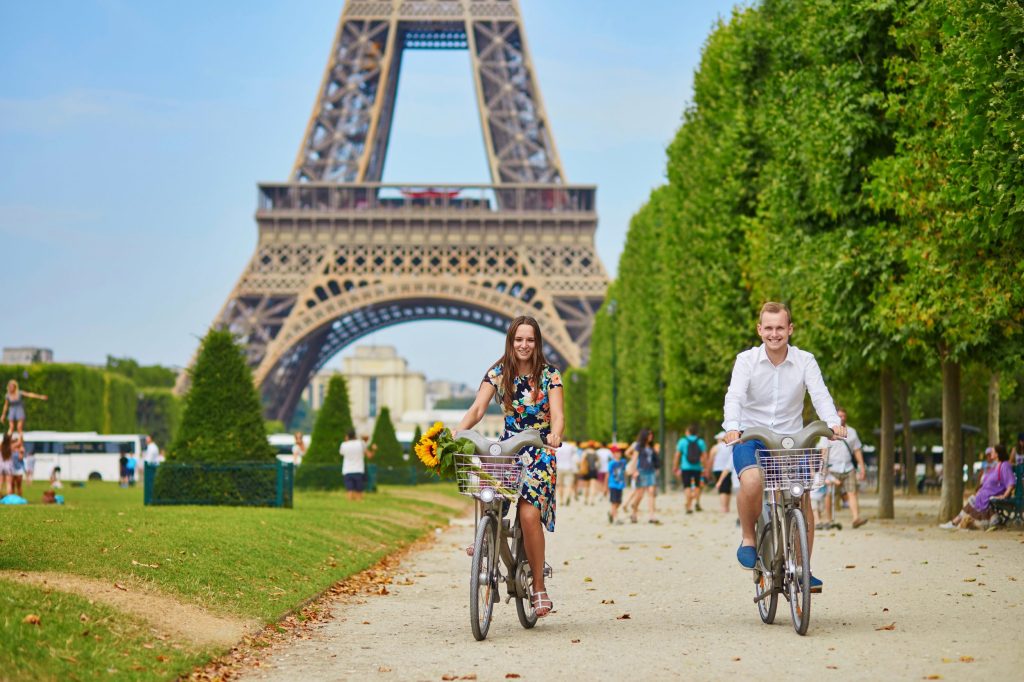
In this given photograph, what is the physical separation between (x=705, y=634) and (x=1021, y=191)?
6.22 meters

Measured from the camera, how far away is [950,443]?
20.1 metres

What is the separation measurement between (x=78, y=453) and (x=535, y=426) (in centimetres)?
5457

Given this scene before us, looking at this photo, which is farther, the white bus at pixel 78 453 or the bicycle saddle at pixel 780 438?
the white bus at pixel 78 453

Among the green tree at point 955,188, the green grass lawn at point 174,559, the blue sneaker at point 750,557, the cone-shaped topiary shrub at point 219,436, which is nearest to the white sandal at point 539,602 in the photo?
the blue sneaker at point 750,557

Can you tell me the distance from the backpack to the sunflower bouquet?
19808mm

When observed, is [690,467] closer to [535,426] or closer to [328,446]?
[328,446]

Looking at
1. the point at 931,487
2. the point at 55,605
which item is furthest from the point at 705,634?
the point at 931,487

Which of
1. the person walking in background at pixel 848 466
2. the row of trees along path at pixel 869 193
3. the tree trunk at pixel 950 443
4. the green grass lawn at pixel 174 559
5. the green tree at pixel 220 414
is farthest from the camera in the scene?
the green tree at pixel 220 414

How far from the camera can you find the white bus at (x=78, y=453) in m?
58.5

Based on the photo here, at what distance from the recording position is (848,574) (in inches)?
502

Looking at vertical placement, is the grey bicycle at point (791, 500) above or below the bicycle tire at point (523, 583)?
above

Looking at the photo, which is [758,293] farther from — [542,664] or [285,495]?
[542,664]

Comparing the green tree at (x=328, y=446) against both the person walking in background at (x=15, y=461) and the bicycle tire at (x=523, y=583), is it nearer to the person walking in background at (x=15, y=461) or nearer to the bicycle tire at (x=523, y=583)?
the person walking in background at (x=15, y=461)

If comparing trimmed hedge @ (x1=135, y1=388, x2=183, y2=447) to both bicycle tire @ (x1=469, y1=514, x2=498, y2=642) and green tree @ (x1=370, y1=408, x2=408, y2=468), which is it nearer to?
green tree @ (x1=370, y1=408, x2=408, y2=468)
